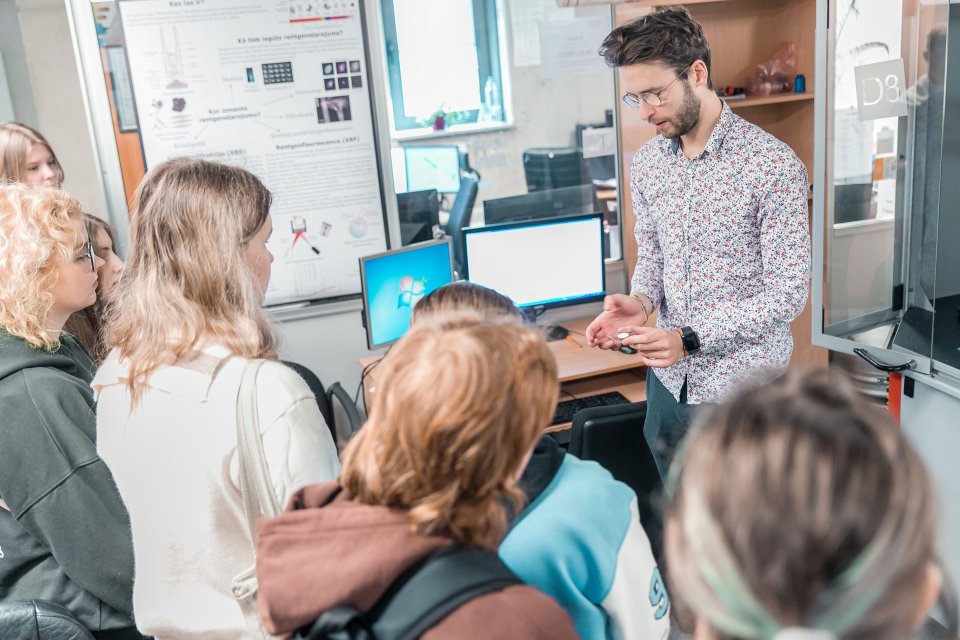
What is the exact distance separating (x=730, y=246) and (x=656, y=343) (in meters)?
0.31

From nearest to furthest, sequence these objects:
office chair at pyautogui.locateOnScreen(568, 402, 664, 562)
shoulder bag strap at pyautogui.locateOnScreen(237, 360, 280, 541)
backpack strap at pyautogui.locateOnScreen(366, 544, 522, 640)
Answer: backpack strap at pyautogui.locateOnScreen(366, 544, 522, 640) < shoulder bag strap at pyautogui.locateOnScreen(237, 360, 280, 541) < office chair at pyautogui.locateOnScreen(568, 402, 664, 562)

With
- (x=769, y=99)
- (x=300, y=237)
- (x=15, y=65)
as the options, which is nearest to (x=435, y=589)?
(x=300, y=237)

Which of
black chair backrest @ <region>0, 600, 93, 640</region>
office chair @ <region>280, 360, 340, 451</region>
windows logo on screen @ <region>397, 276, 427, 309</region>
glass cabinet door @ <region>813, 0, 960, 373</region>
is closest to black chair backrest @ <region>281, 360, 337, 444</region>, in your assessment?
office chair @ <region>280, 360, 340, 451</region>

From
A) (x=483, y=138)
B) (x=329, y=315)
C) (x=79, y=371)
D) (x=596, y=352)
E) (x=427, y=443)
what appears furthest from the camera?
(x=483, y=138)

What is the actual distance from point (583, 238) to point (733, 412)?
2.44m

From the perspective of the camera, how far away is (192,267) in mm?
1303

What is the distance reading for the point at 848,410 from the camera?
2.07ft

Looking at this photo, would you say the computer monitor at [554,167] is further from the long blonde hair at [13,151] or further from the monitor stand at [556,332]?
the long blonde hair at [13,151]

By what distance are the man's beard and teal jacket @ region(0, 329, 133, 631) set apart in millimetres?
1453

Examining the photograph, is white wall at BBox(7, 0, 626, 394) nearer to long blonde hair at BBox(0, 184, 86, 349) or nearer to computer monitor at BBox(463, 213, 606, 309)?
computer monitor at BBox(463, 213, 606, 309)

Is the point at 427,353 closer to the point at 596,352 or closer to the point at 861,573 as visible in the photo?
the point at 861,573

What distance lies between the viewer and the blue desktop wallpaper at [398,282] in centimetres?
272

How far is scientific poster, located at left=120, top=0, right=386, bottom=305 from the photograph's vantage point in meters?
2.85

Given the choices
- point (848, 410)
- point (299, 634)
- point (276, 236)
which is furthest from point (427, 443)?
point (276, 236)
